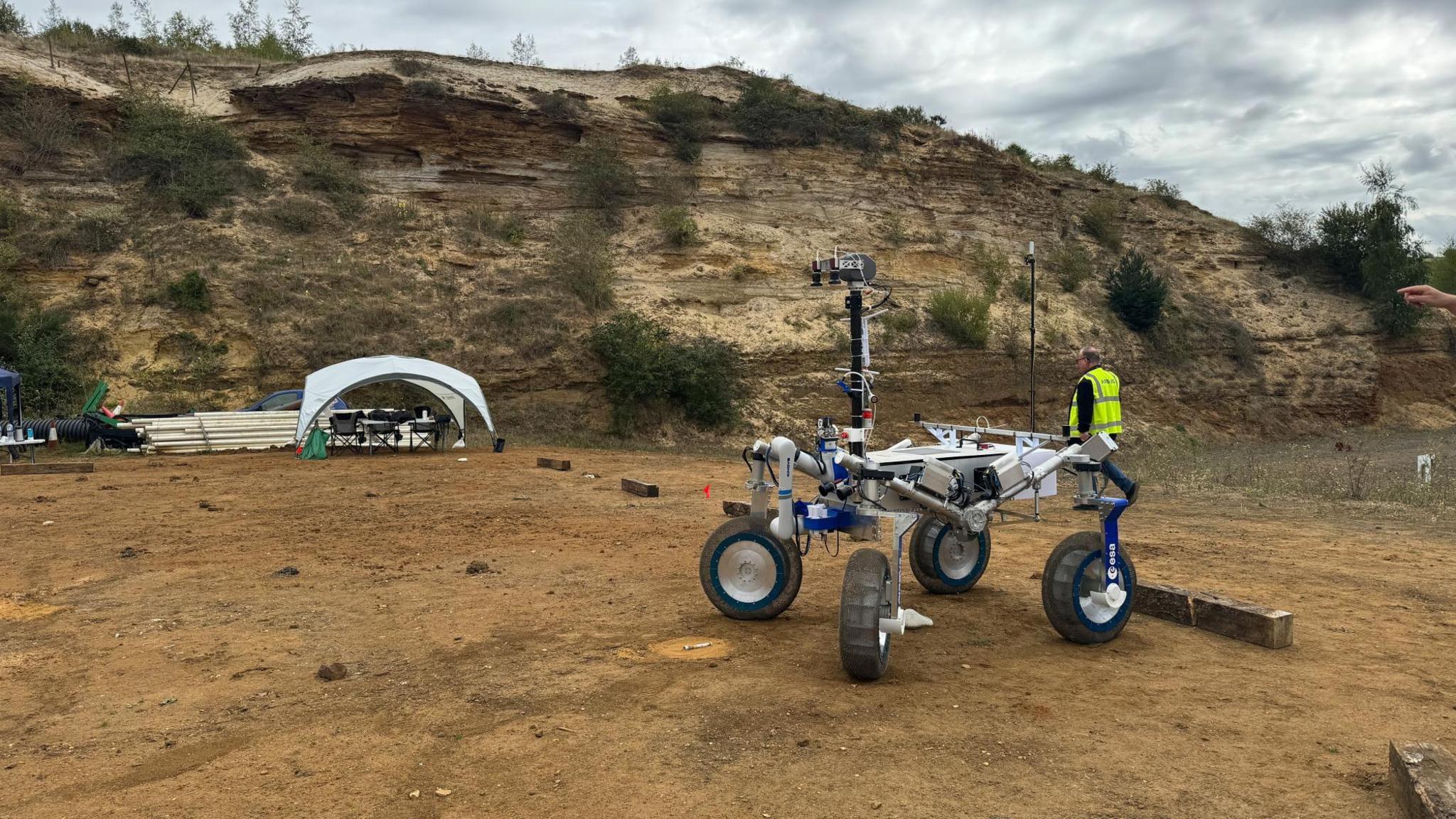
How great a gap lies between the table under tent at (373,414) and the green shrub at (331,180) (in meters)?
10.4

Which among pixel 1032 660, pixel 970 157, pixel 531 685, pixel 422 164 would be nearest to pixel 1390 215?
pixel 970 157

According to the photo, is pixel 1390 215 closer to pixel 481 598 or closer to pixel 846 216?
pixel 846 216

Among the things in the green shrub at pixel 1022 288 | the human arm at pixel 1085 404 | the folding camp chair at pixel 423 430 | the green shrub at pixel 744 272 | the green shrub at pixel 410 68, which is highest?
the green shrub at pixel 410 68

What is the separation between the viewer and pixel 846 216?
3466 cm

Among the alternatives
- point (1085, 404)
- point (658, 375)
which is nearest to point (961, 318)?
point (658, 375)

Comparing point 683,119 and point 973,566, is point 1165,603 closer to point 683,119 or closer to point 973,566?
point 973,566

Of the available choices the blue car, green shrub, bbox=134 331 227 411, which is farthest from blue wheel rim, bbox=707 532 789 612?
green shrub, bbox=134 331 227 411

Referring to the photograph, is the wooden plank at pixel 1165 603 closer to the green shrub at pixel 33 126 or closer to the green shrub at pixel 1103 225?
the green shrub at pixel 33 126

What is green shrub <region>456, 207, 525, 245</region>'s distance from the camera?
30922mm

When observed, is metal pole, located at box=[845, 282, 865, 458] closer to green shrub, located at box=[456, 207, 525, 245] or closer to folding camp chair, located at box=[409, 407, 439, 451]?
folding camp chair, located at box=[409, 407, 439, 451]

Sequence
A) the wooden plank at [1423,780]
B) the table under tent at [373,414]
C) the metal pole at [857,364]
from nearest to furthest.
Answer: the wooden plank at [1423,780] → the metal pole at [857,364] → the table under tent at [373,414]

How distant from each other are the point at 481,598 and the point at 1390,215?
1689 inches

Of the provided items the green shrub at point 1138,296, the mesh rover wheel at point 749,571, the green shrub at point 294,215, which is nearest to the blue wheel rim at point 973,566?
the mesh rover wheel at point 749,571

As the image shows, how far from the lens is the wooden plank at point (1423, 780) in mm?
3785
